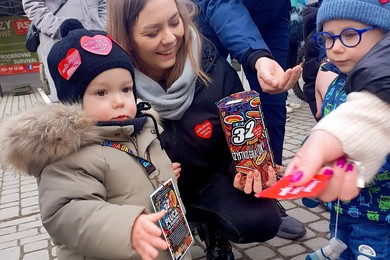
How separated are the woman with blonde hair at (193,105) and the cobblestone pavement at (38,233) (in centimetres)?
32

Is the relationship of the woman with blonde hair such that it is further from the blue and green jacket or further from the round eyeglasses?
the round eyeglasses

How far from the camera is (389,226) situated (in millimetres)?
1643

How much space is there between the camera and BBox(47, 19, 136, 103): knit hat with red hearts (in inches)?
65.7

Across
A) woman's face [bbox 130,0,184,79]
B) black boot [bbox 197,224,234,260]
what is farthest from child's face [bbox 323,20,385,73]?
black boot [bbox 197,224,234,260]

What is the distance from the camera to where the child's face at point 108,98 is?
1681 millimetres

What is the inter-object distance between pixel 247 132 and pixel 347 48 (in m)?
0.57

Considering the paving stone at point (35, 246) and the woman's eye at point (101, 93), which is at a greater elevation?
the woman's eye at point (101, 93)

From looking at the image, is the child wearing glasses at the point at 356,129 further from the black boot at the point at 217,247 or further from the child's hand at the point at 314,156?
the black boot at the point at 217,247

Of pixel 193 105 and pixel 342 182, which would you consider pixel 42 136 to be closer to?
pixel 193 105

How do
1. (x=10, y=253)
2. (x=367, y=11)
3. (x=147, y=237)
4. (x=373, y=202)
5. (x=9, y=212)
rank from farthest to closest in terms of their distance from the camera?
(x=9, y=212), (x=10, y=253), (x=373, y=202), (x=367, y=11), (x=147, y=237)

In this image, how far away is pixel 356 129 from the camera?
89 centimetres

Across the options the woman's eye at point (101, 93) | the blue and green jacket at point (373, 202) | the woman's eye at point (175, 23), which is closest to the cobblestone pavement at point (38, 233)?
the woman's eye at point (101, 93)

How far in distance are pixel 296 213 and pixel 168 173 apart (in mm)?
1558

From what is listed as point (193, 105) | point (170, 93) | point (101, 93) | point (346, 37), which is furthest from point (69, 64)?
point (346, 37)
